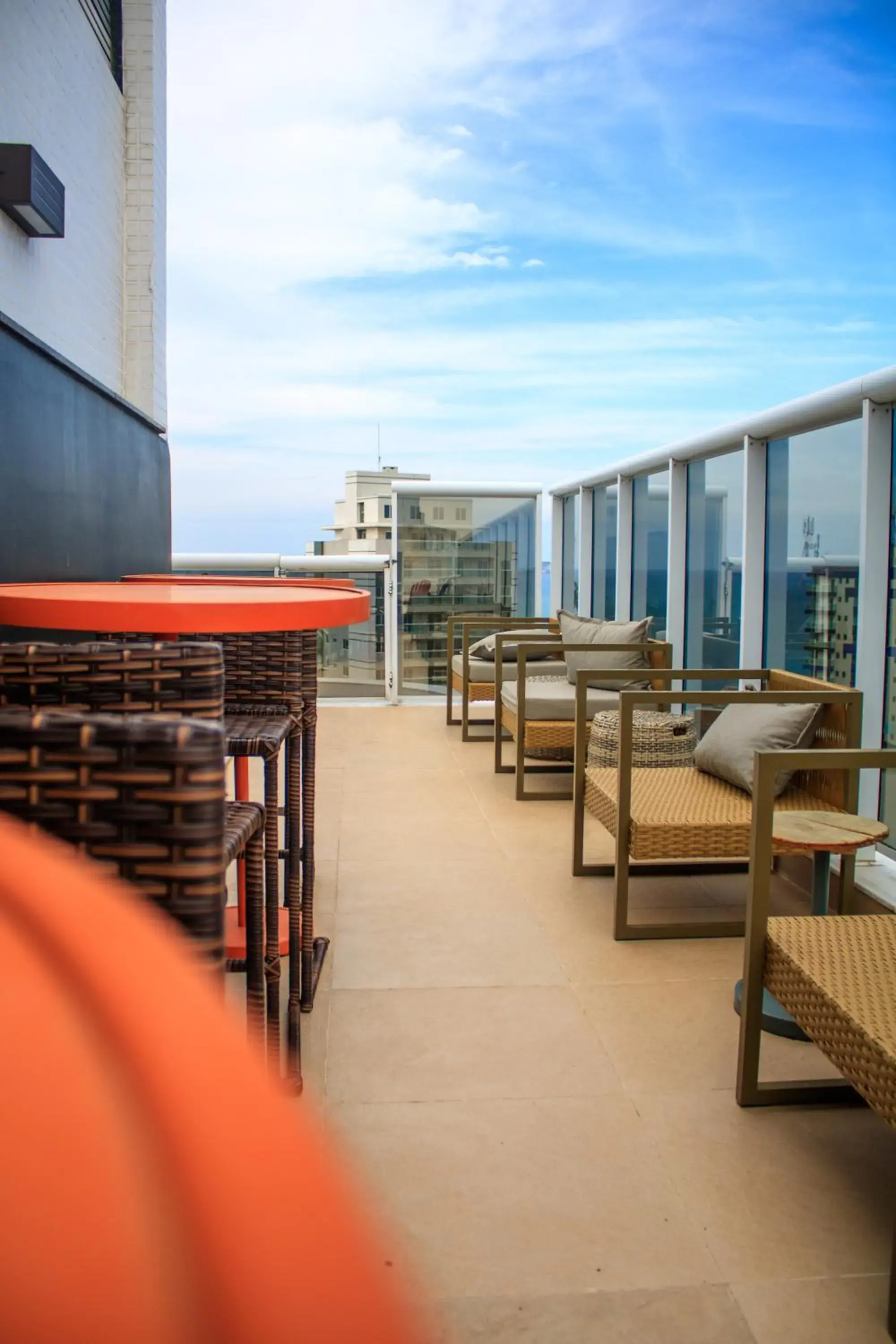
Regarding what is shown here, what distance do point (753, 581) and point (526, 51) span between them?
1043 cm

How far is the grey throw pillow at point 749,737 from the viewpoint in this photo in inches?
117

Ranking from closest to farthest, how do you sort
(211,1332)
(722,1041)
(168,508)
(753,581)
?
1. (211,1332)
2. (722,1041)
3. (753,581)
4. (168,508)

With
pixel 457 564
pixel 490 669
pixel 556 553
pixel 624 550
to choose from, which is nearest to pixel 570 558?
pixel 556 553

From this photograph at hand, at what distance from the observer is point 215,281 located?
17.4 m

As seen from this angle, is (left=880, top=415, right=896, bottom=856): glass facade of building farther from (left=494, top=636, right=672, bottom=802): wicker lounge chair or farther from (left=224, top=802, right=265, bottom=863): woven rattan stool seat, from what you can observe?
(left=224, top=802, right=265, bottom=863): woven rattan stool seat

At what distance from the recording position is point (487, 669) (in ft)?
21.3

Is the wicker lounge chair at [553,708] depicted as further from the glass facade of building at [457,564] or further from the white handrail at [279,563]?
the white handrail at [279,563]

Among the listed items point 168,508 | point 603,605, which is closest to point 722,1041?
point 168,508

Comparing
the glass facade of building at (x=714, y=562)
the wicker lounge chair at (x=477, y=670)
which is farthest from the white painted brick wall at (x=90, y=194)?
the glass facade of building at (x=714, y=562)

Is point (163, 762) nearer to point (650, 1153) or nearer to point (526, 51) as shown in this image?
point (650, 1153)

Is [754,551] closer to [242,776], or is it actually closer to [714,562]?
[714,562]

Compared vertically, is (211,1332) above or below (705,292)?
below

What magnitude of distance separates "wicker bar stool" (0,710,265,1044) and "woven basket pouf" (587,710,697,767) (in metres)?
3.55

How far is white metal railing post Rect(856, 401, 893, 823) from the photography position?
126 inches
